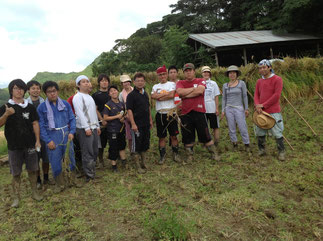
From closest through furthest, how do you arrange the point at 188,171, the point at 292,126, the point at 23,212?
the point at 23,212
the point at 188,171
the point at 292,126

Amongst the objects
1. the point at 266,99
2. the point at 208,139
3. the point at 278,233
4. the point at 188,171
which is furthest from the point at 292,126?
the point at 278,233

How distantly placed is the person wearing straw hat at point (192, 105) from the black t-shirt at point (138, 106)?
2.24 feet

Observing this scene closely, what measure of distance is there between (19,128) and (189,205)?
2.51 metres

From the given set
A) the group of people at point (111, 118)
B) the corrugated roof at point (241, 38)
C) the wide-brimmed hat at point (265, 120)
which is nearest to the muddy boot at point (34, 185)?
the group of people at point (111, 118)

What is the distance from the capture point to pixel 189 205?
2.79 m

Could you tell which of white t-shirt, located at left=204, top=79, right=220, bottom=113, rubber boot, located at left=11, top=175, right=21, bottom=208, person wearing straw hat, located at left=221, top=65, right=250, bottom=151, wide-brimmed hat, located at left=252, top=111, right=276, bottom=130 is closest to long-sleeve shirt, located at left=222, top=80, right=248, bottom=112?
person wearing straw hat, located at left=221, top=65, right=250, bottom=151

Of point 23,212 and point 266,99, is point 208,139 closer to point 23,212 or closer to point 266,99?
point 266,99

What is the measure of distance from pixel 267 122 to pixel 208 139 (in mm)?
1090

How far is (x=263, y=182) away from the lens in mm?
3268

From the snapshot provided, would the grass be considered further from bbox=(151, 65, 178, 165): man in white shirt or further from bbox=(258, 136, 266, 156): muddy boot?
bbox=(151, 65, 178, 165): man in white shirt

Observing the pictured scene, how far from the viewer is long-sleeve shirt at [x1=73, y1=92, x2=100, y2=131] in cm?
356

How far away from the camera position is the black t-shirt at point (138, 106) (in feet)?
12.8

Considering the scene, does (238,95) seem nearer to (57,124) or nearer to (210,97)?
(210,97)

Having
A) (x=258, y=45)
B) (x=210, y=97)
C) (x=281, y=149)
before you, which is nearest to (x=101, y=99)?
(x=210, y=97)
